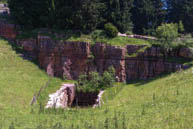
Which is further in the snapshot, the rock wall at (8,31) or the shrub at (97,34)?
the rock wall at (8,31)

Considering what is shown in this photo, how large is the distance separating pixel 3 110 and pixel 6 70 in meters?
13.8

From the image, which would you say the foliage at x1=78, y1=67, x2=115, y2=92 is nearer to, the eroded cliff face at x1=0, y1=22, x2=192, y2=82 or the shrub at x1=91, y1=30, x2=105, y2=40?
the eroded cliff face at x1=0, y1=22, x2=192, y2=82

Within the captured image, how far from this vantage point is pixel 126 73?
3538cm

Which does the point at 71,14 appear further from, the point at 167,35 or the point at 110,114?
the point at 110,114

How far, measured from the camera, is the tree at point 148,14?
4356 cm

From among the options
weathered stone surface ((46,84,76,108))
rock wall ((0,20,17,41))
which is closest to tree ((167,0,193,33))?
weathered stone surface ((46,84,76,108))

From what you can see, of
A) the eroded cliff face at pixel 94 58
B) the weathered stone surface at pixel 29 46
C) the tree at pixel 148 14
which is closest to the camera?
the eroded cliff face at pixel 94 58

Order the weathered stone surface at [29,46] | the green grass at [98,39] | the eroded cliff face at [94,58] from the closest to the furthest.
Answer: the eroded cliff face at [94,58] < the green grass at [98,39] < the weathered stone surface at [29,46]

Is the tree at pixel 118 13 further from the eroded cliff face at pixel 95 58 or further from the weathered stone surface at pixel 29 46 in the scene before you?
the weathered stone surface at pixel 29 46

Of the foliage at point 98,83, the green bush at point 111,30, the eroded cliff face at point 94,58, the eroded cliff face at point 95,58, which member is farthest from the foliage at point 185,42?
the foliage at point 98,83

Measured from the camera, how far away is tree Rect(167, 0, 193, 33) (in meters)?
41.6

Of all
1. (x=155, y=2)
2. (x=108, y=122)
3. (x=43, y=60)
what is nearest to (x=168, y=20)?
(x=155, y=2)

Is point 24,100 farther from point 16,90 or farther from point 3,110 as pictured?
point 3,110

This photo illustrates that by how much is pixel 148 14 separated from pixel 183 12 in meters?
6.53
